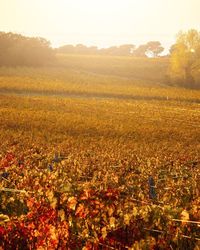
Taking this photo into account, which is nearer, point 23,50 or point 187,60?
point 187,60

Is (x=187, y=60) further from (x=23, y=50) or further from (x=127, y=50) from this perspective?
(x=127, y=50)

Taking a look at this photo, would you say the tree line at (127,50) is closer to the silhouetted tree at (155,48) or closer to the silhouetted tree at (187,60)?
the silhouetted tree at (155,48)

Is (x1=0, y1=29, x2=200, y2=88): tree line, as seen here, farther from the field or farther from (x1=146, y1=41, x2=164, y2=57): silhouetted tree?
(x1=146, y1=41, x2=164, y2=57): silhouetted tree

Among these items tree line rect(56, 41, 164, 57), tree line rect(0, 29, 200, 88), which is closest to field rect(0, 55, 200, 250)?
tree line rect(0, 29, 200, 88)

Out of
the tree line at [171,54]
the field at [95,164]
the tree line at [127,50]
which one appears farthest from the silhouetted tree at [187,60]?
the tree line at [127,50]

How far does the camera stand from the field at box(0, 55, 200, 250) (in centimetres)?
738

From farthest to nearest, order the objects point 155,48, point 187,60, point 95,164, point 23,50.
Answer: point 155,48, point 23,50, point 187,60, point 95,164

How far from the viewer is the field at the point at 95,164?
7.38 metres

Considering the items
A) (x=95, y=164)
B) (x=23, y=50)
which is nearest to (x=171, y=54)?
(x=23, y=50)

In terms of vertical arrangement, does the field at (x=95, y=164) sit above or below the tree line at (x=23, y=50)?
below

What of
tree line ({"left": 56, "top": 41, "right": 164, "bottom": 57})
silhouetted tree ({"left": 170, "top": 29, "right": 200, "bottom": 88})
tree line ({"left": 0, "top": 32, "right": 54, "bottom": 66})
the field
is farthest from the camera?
tree line ({"left": 56, "top": 41, "right": 164, "bottom": 57})

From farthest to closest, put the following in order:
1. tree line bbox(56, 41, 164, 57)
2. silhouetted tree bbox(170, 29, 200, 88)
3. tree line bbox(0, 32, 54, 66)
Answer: tree line bbox(56, 41, 164, 57) < tree line bbox(0, 32, 54, 66) < silhouetted tree bbox(170, 29, 200, 88)

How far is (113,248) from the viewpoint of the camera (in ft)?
22.2

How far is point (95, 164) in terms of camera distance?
1691 centimetres
